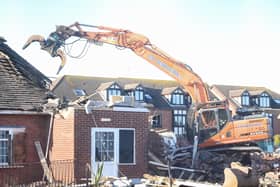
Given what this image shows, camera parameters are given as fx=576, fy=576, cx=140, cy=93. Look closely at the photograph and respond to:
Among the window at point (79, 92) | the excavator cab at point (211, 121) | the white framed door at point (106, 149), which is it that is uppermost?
the window at point (79, 92)

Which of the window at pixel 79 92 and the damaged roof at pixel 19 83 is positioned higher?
the window at pixel 79 92

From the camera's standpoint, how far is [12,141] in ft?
70.2

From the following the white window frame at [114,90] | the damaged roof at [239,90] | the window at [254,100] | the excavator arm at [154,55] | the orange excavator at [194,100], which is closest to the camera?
the orange excavator at [194,100]

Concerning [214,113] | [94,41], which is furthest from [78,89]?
[214,113]

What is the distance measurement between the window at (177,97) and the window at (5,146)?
3970 centimetres

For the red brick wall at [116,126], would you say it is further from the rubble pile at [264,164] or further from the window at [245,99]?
the window at [245,99]

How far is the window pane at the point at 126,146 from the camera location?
22.2 metres

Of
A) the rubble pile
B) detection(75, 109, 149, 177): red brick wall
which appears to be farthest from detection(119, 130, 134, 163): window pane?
the rubble pile

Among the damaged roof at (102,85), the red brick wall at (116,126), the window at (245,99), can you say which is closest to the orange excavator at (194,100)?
the red brick wall at (116,126)

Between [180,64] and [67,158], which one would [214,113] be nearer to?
[180,64]

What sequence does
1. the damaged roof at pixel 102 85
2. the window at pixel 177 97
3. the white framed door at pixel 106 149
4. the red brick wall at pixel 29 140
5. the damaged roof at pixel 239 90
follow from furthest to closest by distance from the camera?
1. the damaged roof at pixel 239 90
2. the window at pixel 177 97
3. the damaged roof at pixel 102 85
4. the white framed door at pixel 106 149
5. the red brick wall at pixel 29 140

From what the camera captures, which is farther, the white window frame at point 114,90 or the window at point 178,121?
the window at point 178,121

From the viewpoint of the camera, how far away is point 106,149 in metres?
21.9

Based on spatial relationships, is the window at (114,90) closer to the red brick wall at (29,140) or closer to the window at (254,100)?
the window at (254,100)
